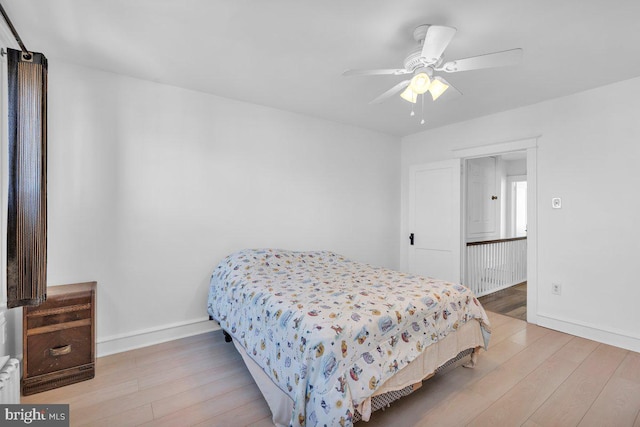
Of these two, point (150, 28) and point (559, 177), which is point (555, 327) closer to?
point (559, 177)

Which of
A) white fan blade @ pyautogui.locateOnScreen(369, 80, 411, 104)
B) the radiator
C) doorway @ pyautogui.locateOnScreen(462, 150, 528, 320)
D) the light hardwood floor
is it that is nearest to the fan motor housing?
Result: white fan blade @ pyautogui.locateOnScreen(369, 80, 411, 104)

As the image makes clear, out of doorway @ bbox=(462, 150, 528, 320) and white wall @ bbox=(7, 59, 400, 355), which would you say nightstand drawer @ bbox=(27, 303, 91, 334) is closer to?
white wall @ bbox=(7, 59, 400, 355)

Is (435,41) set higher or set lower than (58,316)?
higher

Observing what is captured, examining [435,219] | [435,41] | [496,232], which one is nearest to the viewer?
[435,41]

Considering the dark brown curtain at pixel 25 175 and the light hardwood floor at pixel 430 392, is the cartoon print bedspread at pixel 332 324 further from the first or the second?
the dark brown curtain at pixel 25 175

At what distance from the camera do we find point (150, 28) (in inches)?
76.7

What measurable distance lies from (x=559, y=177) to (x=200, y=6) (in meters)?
3.59

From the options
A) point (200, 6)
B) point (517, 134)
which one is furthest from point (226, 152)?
point (517, 134)

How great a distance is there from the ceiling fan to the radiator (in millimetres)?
2383

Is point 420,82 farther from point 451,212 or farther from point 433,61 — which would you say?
point 451,212

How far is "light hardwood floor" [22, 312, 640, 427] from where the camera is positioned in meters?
1.72

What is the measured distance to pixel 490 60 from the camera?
1717 mm

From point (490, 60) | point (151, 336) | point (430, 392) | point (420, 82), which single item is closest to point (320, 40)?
point (420, 82)

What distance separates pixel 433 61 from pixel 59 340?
3.14 m
